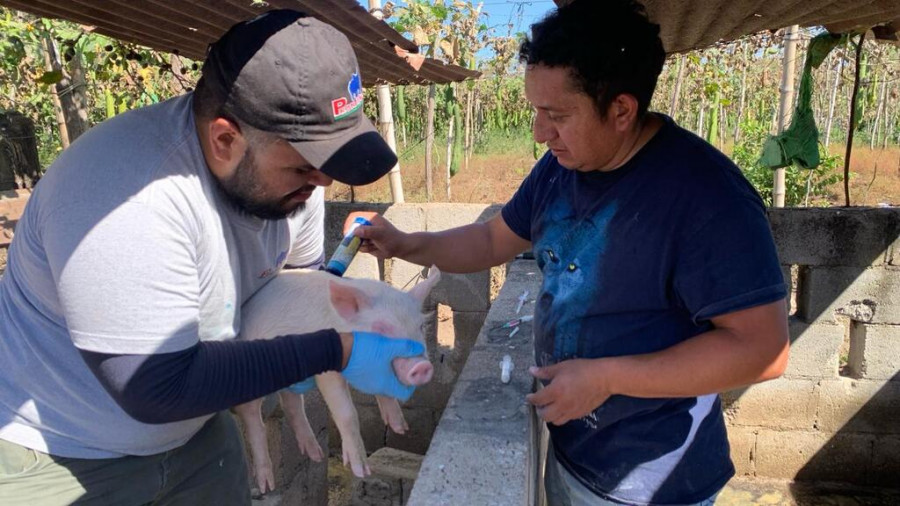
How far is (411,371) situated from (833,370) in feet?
12.6

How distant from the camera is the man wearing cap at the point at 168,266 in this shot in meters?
1.37

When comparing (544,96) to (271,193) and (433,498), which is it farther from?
(433,498)

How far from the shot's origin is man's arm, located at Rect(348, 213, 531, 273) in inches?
97.6

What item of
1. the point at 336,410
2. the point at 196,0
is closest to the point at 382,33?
the point at 196,0

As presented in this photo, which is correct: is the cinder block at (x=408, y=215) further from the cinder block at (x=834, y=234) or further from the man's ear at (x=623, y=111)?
the man's ear at (x=623, y=111)

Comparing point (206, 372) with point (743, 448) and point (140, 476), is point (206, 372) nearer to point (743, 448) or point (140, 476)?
Result: point (140, 476)

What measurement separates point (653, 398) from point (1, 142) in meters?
5.49

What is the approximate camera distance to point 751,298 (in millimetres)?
1523

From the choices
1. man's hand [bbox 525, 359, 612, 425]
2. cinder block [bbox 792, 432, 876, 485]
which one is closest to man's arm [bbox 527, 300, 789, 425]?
man's hand [bbox 525, 359, 612, 425]

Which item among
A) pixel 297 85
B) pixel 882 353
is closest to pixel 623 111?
pixel 297 85

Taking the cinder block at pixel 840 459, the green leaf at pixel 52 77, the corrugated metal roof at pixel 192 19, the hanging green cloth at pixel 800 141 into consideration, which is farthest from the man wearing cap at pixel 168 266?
the cinder block at pixel 840 459

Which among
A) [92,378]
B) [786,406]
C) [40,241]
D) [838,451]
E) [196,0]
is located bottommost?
[838,451]

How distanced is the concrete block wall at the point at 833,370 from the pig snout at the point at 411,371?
126 inches

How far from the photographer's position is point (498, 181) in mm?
16562
